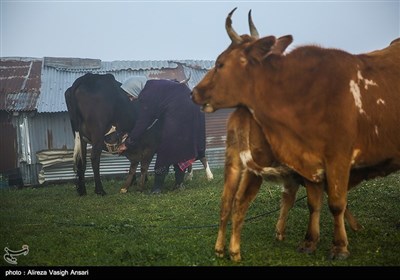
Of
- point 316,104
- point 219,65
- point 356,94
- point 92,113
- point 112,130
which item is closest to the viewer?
point 316,104

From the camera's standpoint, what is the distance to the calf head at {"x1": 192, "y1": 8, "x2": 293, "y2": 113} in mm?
5848

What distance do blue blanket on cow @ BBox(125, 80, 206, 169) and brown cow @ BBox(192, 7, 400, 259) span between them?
5.88 m

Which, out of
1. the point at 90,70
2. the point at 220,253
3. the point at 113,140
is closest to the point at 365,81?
the point at 220,253

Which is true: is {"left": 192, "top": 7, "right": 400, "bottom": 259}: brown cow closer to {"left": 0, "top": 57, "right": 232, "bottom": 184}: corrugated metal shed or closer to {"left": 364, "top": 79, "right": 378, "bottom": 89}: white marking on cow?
{"left": 364, "top": 79, "right": 378, "bottom": 89}: white marking on cow

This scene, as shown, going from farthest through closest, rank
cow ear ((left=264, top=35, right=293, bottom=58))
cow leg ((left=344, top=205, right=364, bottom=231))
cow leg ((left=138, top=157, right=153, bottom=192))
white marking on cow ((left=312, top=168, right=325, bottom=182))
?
cow leg ((left=138, top=157, right=153, bottom=192))
cow leg ((left=344, top=205, right=364, bottom=231))
cow ear ((left=264, top=35, right=293, bottom=58))
white marking on cow ((left=312, top=168, right=325, bottom=182))

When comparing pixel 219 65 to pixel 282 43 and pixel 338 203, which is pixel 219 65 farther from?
pixel 338 203

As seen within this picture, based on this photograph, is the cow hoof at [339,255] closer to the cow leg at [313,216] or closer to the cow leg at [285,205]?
the cow leg at [313,216]

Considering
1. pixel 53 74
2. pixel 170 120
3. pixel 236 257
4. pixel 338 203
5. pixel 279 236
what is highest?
pixel 338 203

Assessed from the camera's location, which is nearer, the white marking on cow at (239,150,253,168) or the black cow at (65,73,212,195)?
the white marking on cow at (239,150,253,168)

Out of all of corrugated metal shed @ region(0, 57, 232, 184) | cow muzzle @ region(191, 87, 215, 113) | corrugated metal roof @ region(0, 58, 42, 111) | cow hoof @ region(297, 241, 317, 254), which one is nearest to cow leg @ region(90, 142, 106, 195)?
corrugated metal shed @ region(0, 57, 232, 184)

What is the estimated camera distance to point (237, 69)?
5918 mm

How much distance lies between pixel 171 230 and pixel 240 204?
6.70ft

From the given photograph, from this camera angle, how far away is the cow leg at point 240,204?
228 inches

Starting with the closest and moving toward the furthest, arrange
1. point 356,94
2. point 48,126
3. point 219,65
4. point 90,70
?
point 356,94 < point 219,65 < point 48,126 < point 90,70
